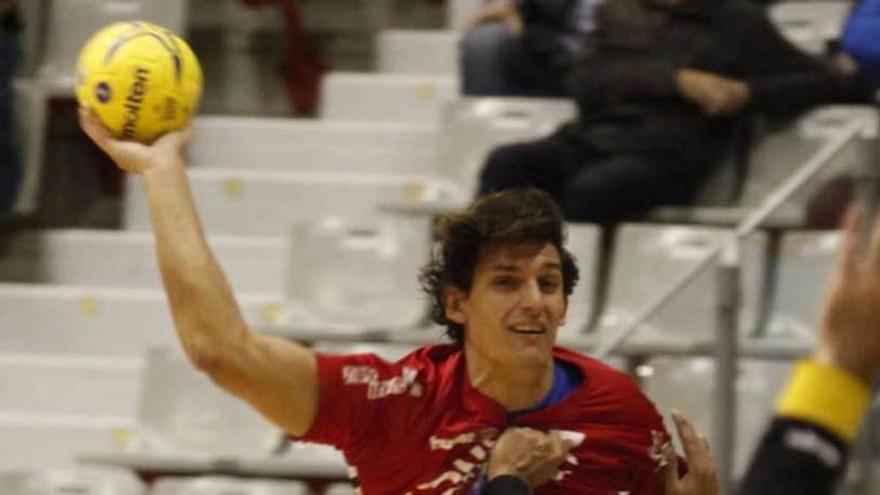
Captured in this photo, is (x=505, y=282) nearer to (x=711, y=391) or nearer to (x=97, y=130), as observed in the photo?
(x=97, y=130)

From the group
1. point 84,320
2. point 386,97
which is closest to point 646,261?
point 386,97

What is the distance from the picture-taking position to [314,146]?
25.5 feet

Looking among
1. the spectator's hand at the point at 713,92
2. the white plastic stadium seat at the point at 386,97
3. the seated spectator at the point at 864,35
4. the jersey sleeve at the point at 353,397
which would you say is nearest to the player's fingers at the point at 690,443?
the jersey sleeve at the point at 353,397

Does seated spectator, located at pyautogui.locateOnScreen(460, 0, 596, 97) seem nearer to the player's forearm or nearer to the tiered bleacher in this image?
the tiered bleacher

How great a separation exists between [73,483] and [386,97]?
7.99ft

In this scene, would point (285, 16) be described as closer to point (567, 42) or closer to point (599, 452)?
point (567, 42)

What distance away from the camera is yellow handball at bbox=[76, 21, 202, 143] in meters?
3.30

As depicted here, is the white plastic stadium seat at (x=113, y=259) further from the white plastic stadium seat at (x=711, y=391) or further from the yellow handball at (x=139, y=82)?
the yellow handball at (x=139, y=82)

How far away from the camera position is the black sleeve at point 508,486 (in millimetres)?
3406

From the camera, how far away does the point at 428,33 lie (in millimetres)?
8156

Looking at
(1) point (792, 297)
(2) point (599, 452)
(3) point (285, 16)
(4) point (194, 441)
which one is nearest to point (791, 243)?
(1) point (792, 297)

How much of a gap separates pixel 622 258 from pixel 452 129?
43.8 inches

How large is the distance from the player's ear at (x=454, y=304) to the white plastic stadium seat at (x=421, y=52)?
4269 mm

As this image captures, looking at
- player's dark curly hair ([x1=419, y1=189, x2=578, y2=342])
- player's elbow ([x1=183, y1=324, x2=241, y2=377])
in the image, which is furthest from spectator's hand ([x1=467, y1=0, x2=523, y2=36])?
player's elbow ([x1=183, y1=324, x2=241, y2=377])
